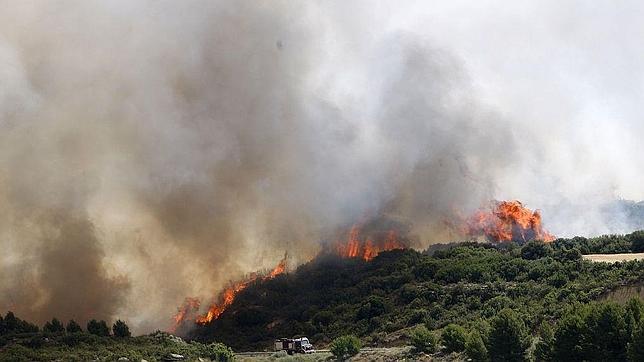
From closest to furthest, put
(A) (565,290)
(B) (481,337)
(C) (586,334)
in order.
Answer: (C) (586,334) < (B) (481,337) < (A) (565,290)

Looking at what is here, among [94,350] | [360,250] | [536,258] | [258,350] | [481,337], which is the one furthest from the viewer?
[360,250]

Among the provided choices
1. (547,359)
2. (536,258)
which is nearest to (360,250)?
(536,258)

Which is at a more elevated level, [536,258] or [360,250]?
[360,250]

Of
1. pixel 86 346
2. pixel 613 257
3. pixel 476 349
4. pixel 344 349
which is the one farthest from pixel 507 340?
pixel 86 346

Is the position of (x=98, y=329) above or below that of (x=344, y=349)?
above

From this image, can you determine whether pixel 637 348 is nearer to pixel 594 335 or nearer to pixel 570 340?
pixel 594 335

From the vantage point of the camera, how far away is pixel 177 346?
8431 centimetres

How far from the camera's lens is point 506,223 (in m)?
136

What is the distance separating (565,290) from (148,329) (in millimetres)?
61628

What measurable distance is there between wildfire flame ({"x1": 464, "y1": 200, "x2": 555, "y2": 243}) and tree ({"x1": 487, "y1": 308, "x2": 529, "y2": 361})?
6925 centimetres

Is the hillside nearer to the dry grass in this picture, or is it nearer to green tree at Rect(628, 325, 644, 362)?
the dry grass

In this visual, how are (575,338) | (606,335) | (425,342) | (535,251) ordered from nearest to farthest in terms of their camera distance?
(606,335), (575,338), (425,342), (535,251)

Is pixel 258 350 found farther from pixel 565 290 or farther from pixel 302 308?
pixel 565 290

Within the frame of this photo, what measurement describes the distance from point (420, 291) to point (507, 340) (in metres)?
37.9
